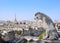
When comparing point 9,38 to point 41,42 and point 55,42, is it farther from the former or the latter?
point 55,42

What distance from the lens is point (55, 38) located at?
4945mm

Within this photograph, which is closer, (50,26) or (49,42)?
(49,42)

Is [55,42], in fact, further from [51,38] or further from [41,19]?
[41,19]

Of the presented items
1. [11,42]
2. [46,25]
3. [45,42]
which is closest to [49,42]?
[45,42]

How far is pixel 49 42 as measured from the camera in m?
4.75

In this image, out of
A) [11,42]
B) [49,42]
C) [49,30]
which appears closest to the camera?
[49,42]

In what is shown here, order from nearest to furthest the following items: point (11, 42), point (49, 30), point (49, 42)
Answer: point (49, 42) → point (49, 30) → point (11, 42)

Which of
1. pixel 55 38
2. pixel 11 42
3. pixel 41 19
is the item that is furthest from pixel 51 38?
pixel 11 42

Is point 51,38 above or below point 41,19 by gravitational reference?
below

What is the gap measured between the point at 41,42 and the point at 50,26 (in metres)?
0.44

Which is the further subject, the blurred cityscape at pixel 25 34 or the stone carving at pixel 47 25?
the blurred cityscape at pixel 25 34

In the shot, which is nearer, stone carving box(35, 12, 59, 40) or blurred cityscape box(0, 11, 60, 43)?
stone carving box(35, 12, 59, 40)

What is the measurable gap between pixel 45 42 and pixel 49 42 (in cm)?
12

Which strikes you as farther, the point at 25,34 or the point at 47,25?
the point at 25,34
